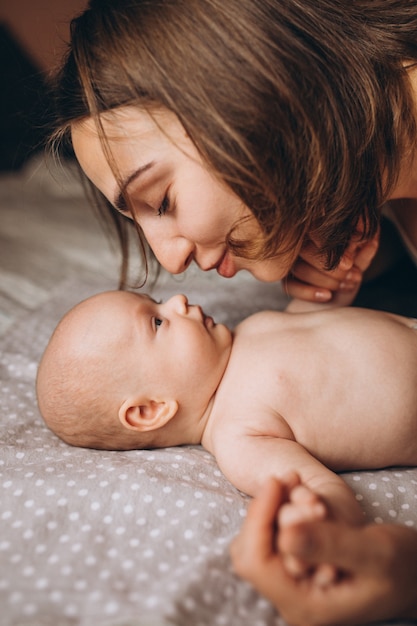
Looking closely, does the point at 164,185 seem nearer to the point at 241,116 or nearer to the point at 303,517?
the point at 241,116

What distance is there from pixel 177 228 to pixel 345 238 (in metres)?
0.32

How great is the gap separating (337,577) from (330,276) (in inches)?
29.1

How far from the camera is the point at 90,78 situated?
1.00 m

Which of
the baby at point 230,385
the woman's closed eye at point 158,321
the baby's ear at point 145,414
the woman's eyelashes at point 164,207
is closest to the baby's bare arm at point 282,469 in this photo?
the baby at point 230,385

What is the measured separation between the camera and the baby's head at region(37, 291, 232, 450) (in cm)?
105

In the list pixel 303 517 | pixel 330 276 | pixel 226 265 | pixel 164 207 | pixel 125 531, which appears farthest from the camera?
pixel 330 276

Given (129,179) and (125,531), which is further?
(129,179)

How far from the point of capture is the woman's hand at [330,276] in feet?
4.20

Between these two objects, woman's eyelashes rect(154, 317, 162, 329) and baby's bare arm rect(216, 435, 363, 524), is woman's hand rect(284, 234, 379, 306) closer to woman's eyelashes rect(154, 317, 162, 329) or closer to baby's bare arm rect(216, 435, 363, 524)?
woman's eyelashes rect(154, 317, 162, 329)

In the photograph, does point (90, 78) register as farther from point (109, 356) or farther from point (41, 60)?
point (41, 60)

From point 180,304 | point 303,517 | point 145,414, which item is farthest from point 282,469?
point 180,304

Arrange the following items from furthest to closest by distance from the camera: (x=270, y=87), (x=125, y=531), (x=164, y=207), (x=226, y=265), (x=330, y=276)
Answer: (x=330, y=276), (x=226, y=265), (x=164, y=207), (x=270, y=87), (x=125, y=531)

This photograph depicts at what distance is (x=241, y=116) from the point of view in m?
0.94

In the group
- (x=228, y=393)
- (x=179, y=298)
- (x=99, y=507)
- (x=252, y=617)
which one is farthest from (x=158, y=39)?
(x=252, y=617)
